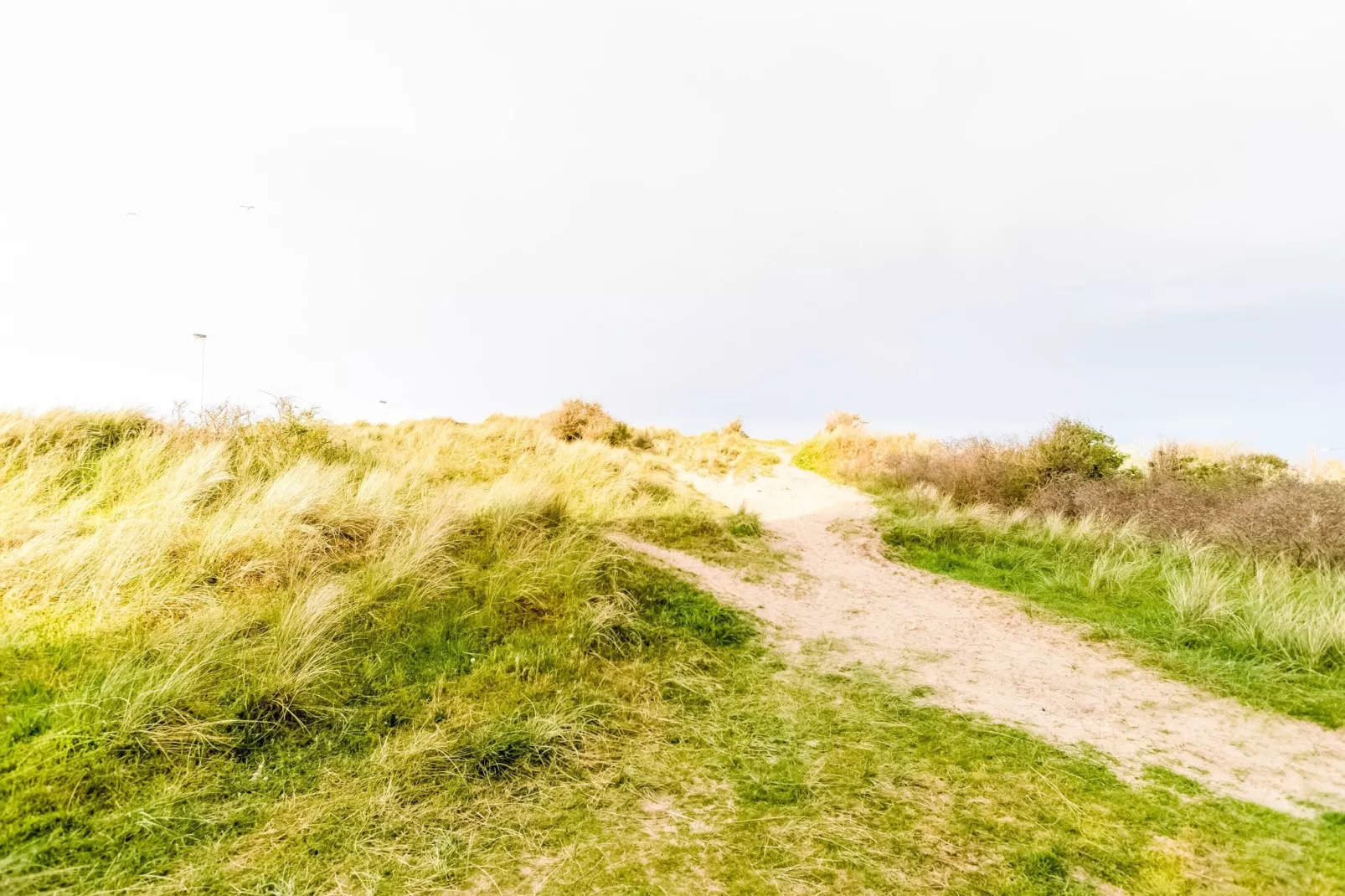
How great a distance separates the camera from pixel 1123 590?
7484 mm

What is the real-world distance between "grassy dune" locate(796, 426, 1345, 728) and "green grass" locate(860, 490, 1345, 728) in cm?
2

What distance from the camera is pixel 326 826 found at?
9.50ft

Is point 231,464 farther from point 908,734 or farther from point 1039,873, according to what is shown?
point 1039,873

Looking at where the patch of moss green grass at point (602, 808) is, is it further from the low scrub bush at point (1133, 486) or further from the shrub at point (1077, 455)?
the shrub at point (1077, 455)

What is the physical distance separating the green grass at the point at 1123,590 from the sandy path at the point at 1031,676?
312 millimetres

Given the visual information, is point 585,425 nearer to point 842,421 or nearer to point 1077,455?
point 842,421

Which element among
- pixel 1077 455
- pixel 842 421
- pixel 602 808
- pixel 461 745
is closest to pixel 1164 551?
pixel 1077 455

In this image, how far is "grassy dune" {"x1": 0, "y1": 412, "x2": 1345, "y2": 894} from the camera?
2736mm

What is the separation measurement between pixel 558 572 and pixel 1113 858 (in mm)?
4417

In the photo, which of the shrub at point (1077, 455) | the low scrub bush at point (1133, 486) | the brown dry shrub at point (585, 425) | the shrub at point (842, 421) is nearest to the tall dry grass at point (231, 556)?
the low scrub bush at point (1133, 486)

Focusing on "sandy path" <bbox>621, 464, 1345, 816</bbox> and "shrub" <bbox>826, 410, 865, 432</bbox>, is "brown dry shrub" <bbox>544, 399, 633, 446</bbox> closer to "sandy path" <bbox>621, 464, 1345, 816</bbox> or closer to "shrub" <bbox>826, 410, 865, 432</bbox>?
"shrub" <bbox>826, 410, 865, 432</bbox>

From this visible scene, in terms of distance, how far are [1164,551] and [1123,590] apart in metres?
1.96

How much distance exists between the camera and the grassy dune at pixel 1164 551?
5340 millimetres

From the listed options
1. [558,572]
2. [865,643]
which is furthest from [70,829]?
[865,643]
